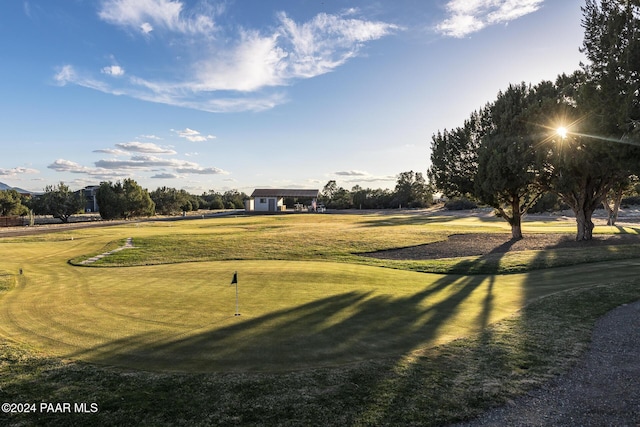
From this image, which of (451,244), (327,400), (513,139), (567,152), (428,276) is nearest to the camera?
(327,400)

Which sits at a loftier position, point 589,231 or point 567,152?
point 567,152

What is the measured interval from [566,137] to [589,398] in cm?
2025

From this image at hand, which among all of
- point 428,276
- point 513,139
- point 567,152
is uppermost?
point 513,139

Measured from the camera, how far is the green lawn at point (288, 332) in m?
5.96

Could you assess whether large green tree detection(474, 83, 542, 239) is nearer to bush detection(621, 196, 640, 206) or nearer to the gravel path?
the gravel path

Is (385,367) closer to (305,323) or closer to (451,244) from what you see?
(305,323)

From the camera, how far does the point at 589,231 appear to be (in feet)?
94.7

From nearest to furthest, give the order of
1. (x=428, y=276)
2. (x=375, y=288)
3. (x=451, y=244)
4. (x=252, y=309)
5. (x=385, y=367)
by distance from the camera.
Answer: (x=385, y=367) < (x=252, y=309) < (x=375, y=288) < (x=428, y=276) < (x=451, y=244)

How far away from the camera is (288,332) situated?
870 cm

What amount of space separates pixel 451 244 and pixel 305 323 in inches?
924

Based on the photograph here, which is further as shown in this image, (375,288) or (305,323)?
(375,288)

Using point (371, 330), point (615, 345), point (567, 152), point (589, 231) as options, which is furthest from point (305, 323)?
point (589, 231)

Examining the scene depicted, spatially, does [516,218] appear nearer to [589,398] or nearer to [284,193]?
[589,398]
